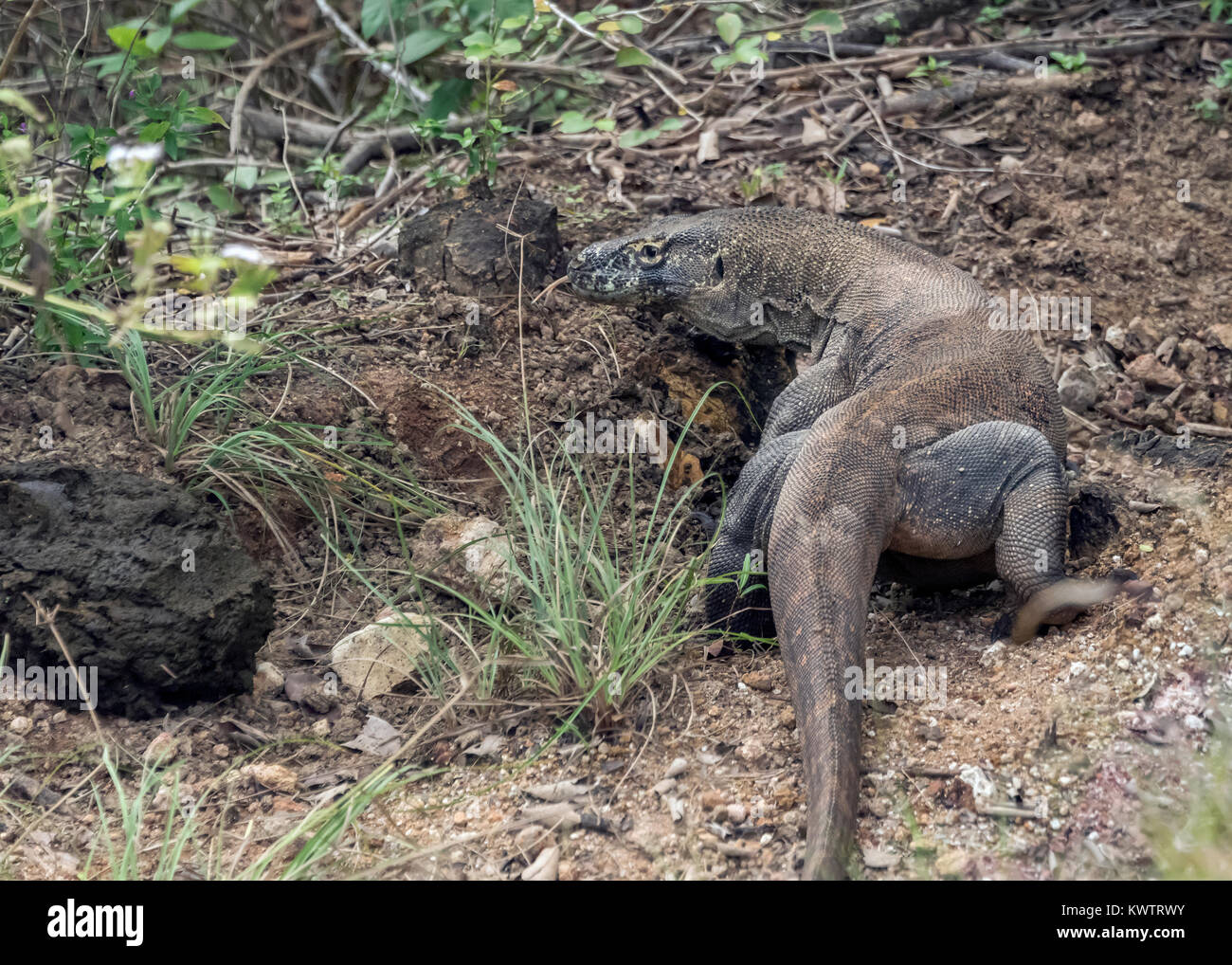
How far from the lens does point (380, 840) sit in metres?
3.04

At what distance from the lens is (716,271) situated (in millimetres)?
5230

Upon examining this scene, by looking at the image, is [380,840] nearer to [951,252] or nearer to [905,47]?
[951,252]

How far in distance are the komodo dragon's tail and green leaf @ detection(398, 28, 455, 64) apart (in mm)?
3272

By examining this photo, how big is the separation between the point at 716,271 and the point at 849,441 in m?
1.65

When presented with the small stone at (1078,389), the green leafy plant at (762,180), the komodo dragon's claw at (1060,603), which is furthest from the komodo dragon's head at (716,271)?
the komodo dragon's claw at (1060,603)

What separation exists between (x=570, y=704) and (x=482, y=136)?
2998 mm

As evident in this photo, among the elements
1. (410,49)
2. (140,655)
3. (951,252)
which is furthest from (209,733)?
(951,252)

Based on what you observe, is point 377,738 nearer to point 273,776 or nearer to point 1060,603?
point 273,776

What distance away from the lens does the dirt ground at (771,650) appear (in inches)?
119

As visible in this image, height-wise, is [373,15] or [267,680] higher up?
[373,15]

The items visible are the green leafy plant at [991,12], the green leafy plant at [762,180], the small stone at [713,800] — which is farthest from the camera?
the green leafy plant at [991,12]

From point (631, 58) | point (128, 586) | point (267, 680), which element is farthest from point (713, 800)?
point (631, 58)

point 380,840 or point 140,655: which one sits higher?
point 140,655

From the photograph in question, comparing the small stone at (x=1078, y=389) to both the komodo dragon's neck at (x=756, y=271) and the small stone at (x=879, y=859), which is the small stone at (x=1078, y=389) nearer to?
the komodo dragon's neck at (x=756, y=271)
